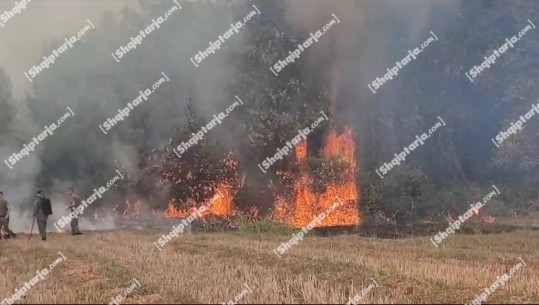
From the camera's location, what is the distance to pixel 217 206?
29.5m

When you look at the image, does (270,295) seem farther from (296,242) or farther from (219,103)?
(219,103)

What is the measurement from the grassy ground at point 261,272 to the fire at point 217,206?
368 inches

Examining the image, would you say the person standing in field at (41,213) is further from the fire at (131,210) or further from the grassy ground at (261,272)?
the fire at (131,210)

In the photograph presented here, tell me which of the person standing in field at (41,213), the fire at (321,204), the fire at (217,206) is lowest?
the fire at (321,204)

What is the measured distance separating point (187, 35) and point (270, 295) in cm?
3668

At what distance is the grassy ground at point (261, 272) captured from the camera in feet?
31.4

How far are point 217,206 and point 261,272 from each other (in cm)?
1774

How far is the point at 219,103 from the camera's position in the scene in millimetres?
37406

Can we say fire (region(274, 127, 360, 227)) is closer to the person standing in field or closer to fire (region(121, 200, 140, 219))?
fire (region(121, 200, 140, 219))

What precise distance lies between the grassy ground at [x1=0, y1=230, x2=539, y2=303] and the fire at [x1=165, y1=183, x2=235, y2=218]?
9.35 m

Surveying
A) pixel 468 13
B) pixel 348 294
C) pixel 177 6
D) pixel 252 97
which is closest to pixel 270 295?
pixel 348 294

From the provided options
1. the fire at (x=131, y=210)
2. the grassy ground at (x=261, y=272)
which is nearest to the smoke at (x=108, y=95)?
the fire at (x=131, y=210)

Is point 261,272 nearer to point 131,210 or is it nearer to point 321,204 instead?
point 321,204

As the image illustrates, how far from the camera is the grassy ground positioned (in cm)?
956
